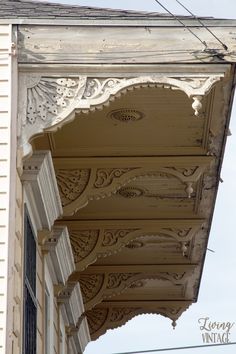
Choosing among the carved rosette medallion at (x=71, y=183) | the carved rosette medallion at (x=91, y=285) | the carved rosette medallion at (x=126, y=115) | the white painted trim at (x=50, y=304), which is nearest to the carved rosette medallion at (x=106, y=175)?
the carved rosette medallion at (x=71, y=183)

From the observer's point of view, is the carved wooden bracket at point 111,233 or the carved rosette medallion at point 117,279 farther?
the carved rosette medallion at point 117,279

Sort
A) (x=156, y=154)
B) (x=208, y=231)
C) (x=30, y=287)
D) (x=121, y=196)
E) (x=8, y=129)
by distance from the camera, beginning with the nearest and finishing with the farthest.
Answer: (x=8, y=129)
(x=30, y=287)
(x=156, y=154)
(x=121, y=196)
(x=208, y=231)

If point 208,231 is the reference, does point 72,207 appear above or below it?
below

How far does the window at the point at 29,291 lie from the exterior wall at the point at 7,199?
114 centimetres

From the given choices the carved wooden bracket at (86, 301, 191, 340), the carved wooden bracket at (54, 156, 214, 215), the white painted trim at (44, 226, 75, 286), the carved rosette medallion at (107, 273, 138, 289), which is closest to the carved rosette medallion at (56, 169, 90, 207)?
the carved wooden bracket at (54, 156, 214, 215)

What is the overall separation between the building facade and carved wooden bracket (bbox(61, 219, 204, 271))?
2 centimetres

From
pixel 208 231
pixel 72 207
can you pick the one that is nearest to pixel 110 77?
pixel 72 207

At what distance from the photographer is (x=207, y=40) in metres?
12.3

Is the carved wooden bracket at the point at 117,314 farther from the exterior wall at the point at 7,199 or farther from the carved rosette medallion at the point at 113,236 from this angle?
the exterior wall at the point at 7,199

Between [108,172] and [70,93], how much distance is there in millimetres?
3300

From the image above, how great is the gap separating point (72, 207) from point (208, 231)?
4.13m

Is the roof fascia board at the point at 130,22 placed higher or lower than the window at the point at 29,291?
higher

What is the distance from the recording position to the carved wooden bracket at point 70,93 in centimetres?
1181

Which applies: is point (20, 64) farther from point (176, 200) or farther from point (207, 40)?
point (176, 200)
